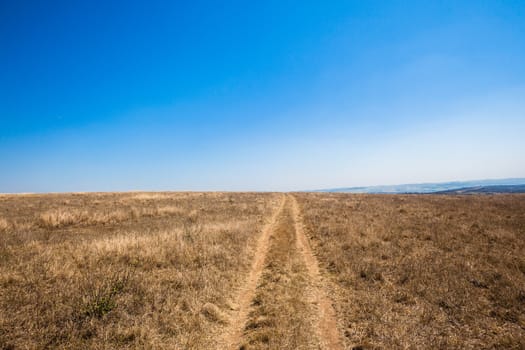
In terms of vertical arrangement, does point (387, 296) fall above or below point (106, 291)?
below

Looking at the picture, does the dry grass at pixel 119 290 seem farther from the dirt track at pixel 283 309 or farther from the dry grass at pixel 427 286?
the dry grass at pixel 427 286

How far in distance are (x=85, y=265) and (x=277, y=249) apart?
7.84m

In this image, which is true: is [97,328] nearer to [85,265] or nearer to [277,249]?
[85,265]

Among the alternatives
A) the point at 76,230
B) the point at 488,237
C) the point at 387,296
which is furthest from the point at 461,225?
the point at 76,230

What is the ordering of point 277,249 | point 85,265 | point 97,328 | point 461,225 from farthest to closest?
point 461,225, point 277,249, point 85,265, point 97,328

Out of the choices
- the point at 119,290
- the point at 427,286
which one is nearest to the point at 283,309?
the point at 119,290

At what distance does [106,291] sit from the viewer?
664cm

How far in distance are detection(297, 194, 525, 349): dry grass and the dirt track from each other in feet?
1.61

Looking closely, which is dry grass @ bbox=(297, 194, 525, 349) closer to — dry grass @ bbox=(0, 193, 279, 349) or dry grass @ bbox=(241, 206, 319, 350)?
dry grass @ bbox=(241, 206, 319, 350)

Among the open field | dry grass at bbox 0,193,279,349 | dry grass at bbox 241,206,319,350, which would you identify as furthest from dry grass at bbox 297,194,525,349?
dry grass at bbox 0,193,279,349

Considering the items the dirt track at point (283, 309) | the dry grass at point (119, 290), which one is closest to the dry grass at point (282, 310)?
the dirt track at point (283, 309)

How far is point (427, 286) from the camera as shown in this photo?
7.65 metres

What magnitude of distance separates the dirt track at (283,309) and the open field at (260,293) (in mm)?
34

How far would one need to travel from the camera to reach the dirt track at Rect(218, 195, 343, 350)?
526 cm
